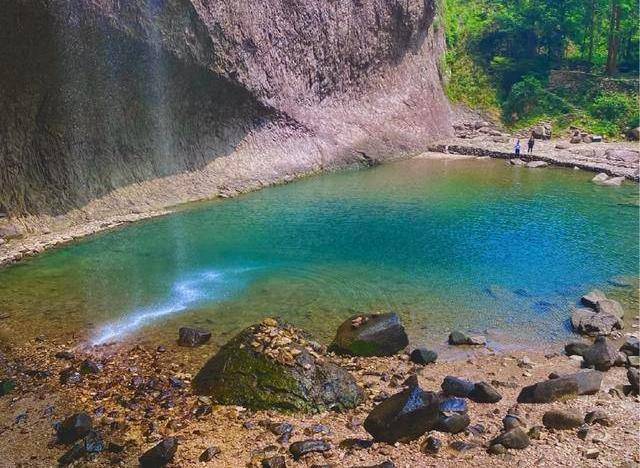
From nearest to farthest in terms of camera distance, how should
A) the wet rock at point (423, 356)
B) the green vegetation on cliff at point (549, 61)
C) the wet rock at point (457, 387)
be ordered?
the wet rock at point (457, 387) < the wet rock at point (423, 356) < the green vegetation on cliff at point (549, 61)

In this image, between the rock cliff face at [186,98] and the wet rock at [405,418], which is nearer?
the wet rock at [405,418]

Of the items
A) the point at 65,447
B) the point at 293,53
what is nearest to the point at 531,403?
the point at 65,447

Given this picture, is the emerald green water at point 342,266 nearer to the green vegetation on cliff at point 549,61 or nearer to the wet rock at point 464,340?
the wet rock at point 464,340

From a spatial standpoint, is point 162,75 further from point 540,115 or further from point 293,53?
point 540,115

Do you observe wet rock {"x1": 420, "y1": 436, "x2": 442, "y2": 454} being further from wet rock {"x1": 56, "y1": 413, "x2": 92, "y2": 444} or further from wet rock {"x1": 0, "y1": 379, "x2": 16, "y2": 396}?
wet rock {"x1": 0, "y1": 379, "x2": 16, "y2": 396}

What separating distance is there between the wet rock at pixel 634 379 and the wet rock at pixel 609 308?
4.50 metres

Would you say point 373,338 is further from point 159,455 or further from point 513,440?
point 159,455

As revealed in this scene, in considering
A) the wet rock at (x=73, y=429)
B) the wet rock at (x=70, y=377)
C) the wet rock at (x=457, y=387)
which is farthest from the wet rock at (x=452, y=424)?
the wet rock at (x=70, y=377)

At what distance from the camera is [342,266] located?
2547 centimetres

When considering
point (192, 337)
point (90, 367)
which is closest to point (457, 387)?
point (192, 337)

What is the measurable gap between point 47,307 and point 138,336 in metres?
5.08

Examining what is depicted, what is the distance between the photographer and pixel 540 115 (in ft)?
190

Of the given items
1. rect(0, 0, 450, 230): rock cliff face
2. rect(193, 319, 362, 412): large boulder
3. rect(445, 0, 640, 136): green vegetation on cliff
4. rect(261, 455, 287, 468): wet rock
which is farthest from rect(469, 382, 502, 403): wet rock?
rect(445, 0, 640, 136): green vegetation on cliff

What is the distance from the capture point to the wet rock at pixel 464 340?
1833 cm
